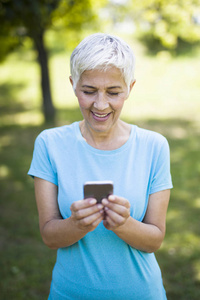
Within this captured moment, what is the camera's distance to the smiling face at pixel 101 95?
179cm

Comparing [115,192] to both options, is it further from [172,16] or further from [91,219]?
[172,16]

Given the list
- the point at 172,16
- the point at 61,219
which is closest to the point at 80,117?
the point at 172,16

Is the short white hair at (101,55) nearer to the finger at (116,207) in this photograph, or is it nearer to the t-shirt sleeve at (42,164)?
the t-shirt sleeve at (42,164)

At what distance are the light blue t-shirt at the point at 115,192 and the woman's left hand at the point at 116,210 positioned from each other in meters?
0.27

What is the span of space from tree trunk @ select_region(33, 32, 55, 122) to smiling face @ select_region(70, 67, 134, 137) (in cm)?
811

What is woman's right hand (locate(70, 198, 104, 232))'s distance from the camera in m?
1.54

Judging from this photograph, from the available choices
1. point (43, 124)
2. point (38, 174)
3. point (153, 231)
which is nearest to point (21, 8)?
point (38, 174)

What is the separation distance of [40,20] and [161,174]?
3970 mm

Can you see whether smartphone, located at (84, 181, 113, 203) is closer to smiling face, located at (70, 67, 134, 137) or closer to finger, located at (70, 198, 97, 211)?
finger, located at (70, 198, 97, 211)

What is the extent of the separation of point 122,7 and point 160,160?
32.6 ft

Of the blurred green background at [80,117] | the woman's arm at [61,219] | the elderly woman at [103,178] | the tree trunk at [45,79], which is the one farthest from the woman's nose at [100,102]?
the tree trunk at [45,79]

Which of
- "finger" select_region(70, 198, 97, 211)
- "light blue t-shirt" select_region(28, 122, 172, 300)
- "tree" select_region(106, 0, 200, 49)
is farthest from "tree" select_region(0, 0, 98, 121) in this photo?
"finger" select_region(70, 198, 97, 211)

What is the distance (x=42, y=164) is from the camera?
189 cm

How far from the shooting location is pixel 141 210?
188 cm
